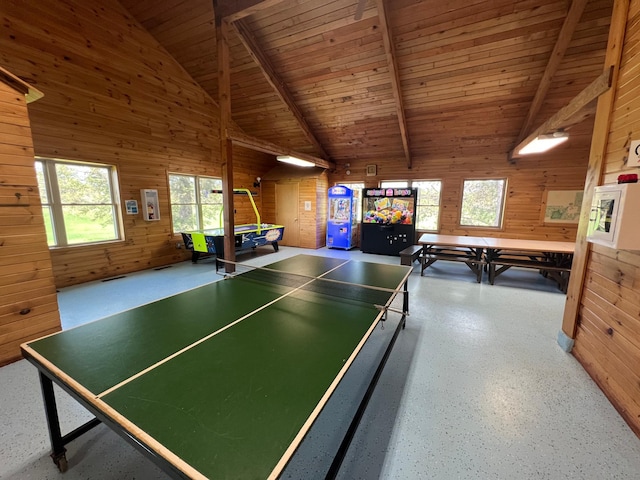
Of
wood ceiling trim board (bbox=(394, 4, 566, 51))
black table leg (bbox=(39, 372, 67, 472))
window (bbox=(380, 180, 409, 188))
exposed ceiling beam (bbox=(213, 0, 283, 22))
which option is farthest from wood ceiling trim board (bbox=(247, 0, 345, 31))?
black table leg (bbox=(39, 372, 67, 472))

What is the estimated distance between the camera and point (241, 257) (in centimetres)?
671

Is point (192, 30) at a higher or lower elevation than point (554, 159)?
higher

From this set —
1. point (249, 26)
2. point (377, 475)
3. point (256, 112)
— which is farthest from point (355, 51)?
point (377, 475)

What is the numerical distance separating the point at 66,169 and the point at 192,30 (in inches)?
132

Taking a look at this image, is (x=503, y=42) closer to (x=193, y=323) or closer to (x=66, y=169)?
(x=193, y=323)

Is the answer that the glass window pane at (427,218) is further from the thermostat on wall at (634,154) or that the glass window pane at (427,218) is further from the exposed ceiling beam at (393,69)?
Result: the thermostat on wall at (634,154)

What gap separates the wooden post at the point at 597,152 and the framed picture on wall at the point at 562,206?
4337 mm

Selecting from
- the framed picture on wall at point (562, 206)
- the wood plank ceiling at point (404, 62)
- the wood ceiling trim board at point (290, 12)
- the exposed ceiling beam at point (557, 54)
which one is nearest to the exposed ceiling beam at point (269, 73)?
the wood plank ceiling at point (404, 62)

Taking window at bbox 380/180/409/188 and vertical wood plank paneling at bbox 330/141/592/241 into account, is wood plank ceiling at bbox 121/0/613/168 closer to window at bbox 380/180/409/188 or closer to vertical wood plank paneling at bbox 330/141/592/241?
vertical wood plank paneling at bbox 330/141/592/241

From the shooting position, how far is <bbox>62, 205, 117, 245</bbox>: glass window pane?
438 cm

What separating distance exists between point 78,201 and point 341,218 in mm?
5903

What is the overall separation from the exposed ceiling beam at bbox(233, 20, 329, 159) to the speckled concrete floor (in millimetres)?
5067

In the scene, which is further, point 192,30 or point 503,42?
point 192,30

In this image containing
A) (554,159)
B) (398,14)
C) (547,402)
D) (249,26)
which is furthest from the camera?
(554,159)
